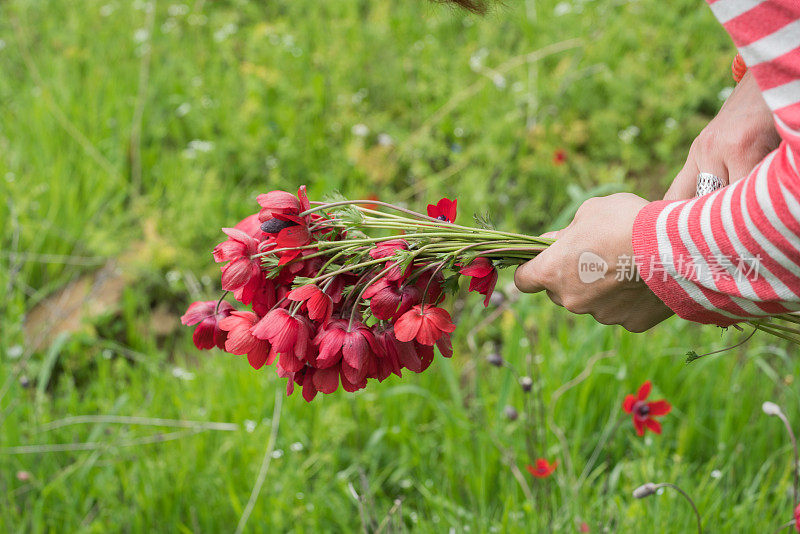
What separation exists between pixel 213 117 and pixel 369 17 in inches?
48.7

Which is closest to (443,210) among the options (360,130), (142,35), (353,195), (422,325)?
(422,325)

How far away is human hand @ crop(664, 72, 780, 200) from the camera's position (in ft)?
3.06

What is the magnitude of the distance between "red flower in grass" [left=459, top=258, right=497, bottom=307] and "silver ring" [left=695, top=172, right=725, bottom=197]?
32cm

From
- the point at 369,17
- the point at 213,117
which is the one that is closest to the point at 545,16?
the point at 369,17

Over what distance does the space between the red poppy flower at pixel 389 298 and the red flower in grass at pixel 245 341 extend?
16cm

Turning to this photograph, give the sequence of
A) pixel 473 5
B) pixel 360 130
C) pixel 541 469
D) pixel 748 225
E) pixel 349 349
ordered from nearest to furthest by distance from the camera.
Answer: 1. pixel 748 225
2. pixel 349 349
3. pixel 473 5
4. pixel 541 469
5. pixel 360 130

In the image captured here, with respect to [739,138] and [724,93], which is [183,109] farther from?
[739,138]

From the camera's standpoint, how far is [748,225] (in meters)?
0.77

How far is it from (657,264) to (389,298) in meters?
0.36

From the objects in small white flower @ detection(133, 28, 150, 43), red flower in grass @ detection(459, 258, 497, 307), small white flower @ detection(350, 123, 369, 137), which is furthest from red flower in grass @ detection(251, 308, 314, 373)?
small white flower @ detection(133, 28, 150, 43)

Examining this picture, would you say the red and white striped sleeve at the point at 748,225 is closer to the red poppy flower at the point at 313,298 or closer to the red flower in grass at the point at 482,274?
the red flower in grass at the point at 482,274

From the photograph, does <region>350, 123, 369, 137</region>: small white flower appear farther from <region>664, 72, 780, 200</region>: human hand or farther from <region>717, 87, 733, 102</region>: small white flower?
<region>664, 72, 780, 200</region>: human hand

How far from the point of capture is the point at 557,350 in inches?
86.3

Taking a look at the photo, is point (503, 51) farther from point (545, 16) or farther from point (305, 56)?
point (305, 56)
